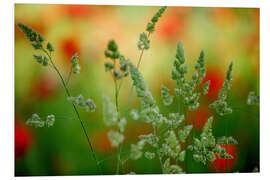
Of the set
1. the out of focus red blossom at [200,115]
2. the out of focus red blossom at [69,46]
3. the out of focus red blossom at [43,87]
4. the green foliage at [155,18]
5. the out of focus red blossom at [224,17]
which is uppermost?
the out of focus red blossom at [224,17]

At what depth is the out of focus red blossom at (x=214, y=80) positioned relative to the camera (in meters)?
1.66

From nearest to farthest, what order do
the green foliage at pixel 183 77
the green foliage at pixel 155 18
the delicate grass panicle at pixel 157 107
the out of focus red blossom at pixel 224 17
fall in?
the delicate grass panicle at pixel 157 107 → the green foliage at pixel 183 77 → the green foliage at pixel 155 18 → the out of focus red blossom at pixel 224 17

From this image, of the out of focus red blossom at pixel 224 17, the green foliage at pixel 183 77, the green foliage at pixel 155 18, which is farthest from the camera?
the out of focus red blossom at pixel 224 17

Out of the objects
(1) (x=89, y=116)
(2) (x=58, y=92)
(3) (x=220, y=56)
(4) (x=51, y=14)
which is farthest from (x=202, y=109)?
(4) (x=51, y=14)

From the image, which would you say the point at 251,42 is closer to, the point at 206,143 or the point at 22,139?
the point at 206,143

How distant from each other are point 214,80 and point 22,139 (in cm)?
94

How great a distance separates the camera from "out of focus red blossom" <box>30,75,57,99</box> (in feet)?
5.20

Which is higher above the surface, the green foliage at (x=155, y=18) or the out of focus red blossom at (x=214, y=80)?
the green foliage at (x=155, y=18)

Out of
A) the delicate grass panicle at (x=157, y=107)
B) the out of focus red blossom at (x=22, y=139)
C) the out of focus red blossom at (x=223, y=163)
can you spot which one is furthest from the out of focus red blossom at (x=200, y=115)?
the out of focus red blossom at (x=22, y=139)

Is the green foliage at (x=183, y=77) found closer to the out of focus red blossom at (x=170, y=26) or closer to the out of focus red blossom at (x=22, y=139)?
Answer: the out of focus red blossom at (x=170, y=26)

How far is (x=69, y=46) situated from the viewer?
1609 millimetres

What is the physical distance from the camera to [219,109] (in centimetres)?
132

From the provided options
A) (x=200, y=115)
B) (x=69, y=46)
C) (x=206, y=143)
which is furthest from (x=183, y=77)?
(x=69, y=46)

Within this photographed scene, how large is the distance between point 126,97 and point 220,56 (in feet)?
1.66
